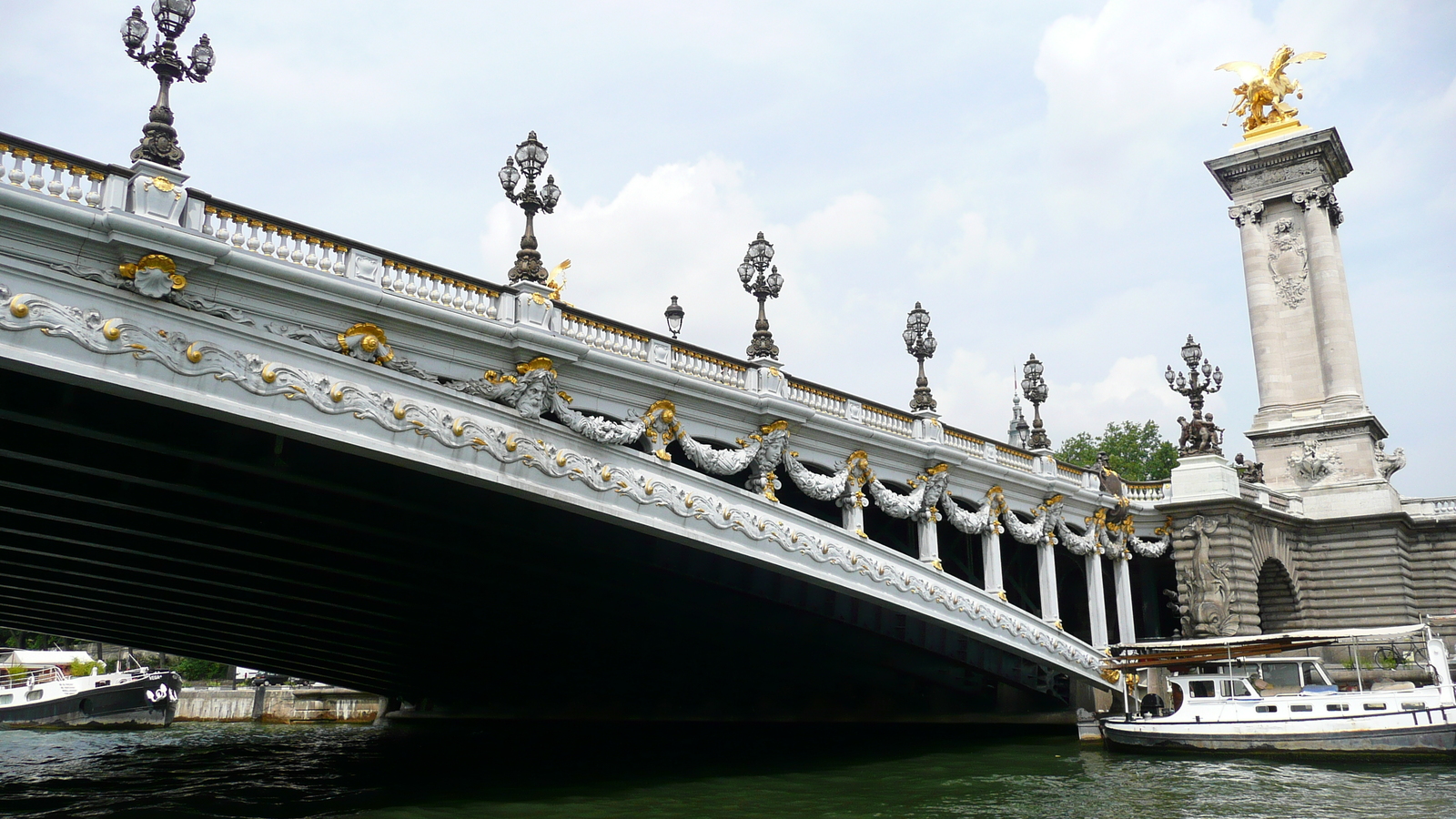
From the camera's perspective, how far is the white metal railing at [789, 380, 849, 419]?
90.9 ft

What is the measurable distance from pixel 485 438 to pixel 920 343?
591 inches

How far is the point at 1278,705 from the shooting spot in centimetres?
2706

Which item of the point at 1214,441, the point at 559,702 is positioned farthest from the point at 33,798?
the point at 1214,441

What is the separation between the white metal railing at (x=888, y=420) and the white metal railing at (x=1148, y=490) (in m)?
15.2

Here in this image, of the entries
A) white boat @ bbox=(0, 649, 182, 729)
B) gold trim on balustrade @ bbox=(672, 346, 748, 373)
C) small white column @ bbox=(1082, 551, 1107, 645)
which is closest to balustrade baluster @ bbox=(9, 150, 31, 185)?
gold trim on balustrade @ bbox=(672, 346, 748, 373)

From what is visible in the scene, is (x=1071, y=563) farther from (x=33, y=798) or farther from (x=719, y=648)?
(x=33, y=798)

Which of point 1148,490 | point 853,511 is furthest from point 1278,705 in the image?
point 1148,490

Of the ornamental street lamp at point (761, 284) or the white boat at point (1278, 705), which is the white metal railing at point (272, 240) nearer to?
the ornamental street lamp at point (761, 284)

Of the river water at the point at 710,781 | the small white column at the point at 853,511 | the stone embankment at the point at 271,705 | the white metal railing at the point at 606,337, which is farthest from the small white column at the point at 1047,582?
the stone embankment at the point at 271,705

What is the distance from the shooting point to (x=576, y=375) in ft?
75.3

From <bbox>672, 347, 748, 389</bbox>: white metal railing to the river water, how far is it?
355 inches

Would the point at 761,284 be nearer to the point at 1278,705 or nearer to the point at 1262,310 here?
the point at 1278,705

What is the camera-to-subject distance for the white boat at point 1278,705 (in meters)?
25.0

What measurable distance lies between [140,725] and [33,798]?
3492 centimetres
